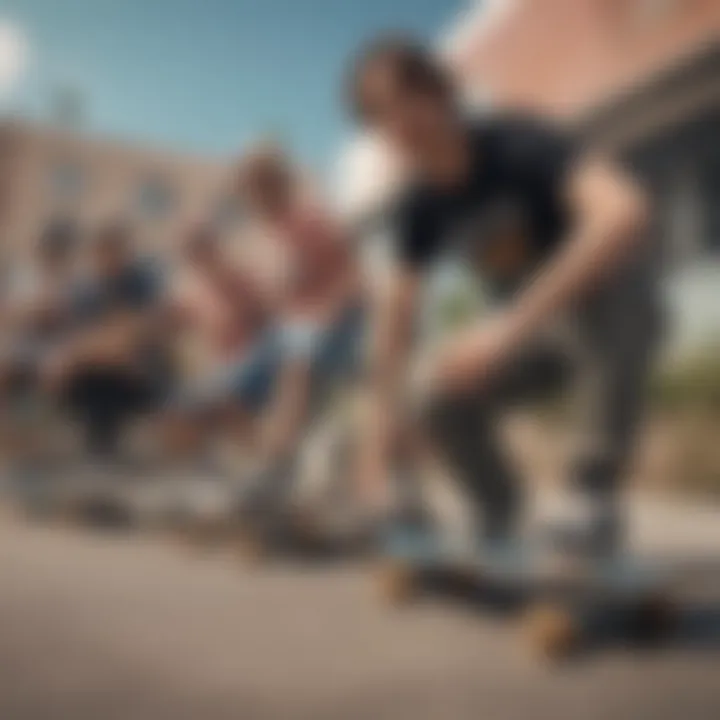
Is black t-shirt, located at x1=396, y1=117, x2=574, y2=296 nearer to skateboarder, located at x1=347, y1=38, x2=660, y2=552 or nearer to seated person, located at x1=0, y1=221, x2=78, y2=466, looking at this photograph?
skateboarder, located at x1=347, y1=38, x2=660, y2=552

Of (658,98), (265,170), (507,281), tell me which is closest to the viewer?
(658,98)

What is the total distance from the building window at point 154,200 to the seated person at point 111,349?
2.1 inches

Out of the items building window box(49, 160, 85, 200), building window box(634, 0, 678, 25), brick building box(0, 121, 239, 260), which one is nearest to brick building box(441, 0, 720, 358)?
building window box(634, 0, 678, 25)

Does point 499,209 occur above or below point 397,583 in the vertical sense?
above

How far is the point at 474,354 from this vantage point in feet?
3.95

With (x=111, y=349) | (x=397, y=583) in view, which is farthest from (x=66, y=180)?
Answer: (x=397, y=583)

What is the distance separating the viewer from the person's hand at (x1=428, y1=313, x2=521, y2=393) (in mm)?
1180

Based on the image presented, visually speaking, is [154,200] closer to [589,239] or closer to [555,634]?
[589,239]

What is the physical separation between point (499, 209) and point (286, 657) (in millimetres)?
646

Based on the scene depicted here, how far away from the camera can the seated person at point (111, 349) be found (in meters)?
1.49

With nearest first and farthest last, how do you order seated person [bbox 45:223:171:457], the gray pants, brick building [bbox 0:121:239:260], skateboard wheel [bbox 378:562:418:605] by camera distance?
the gray pants < skateboard wheel [bbox 378:562:418:605] < brick building [bbox 0:121:239:260] < seated person [bbox 45:223:171:457]

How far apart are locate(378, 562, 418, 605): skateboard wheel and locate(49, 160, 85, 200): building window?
2.48ft

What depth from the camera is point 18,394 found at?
1674 millimetres

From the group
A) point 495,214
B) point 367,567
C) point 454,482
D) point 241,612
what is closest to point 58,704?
point 241,612
